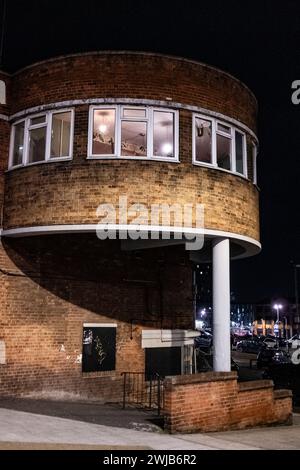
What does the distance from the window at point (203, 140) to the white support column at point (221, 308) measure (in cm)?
192

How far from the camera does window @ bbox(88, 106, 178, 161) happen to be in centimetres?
1154

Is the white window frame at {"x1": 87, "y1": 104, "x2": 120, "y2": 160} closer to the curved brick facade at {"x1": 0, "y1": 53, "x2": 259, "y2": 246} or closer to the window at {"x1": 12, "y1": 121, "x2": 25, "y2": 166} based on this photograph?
the curved brick facade at {"x1": 0, "y1": 53, "x2": 259, "y2": 246}

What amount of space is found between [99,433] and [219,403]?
9.69ft

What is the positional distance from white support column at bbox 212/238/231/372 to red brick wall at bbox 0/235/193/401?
122 inches

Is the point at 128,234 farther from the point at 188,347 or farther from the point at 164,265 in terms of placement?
the point at 188,347

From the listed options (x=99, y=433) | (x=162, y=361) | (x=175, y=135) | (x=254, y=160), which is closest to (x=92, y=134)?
(x=175, y=135)

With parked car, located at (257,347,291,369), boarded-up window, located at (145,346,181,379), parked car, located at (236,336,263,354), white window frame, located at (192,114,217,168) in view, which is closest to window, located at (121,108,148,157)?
white window frame, located at (192,114,217,168)

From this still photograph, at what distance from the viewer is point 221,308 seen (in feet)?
38.8

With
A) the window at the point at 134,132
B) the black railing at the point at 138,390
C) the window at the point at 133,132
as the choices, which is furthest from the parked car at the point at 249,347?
the window at the point at 134,132

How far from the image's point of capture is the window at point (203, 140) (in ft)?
39.5

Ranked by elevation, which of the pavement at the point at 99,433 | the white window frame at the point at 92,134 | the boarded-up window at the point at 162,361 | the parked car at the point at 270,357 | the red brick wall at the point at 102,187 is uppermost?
the white window frame at the point at 92,134

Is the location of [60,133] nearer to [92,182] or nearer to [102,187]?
[92,182]

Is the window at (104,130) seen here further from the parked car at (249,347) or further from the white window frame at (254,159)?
the parked car at (249,347)

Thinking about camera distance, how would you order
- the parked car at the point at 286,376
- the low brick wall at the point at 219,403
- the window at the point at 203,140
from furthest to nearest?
the parked car at the point at 286,376 → the window at the point at 203,140 → the low brick wall at the point at 219,403
